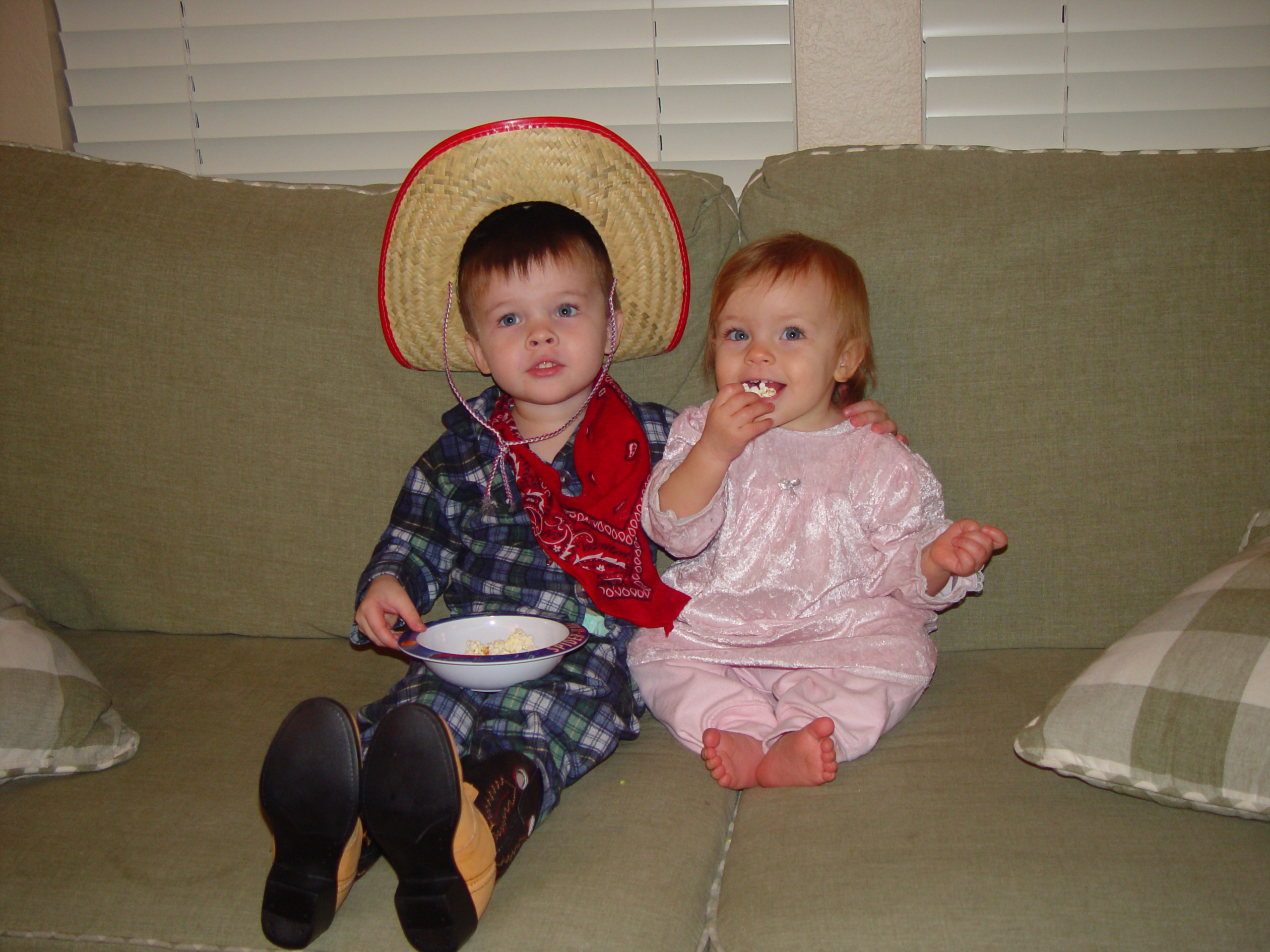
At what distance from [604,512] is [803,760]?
505 mm

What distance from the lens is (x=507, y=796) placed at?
113cm

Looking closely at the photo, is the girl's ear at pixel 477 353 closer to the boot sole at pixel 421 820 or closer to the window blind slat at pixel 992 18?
the boot sole at pixel 421 820

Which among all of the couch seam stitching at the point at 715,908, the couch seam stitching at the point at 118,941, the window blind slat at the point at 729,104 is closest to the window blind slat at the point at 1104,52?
the window blind slat at the point at 729,104

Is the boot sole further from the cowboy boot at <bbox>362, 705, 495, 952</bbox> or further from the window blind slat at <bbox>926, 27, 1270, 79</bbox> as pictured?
the window blind slat at <bbox>926, 27, 1270, 79</bbox>

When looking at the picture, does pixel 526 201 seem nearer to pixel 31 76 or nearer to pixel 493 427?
pixel 493 427

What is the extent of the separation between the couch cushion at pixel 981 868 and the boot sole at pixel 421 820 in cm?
30

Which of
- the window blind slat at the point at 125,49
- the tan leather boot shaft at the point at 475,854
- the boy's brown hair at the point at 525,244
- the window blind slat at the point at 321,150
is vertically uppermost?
the window blind slat at the point at 125,49

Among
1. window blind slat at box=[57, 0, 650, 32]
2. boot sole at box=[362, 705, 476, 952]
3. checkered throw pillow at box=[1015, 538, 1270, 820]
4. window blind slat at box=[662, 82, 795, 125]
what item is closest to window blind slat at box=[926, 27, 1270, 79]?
window blind slat at box=[662, 82, 795, 125]

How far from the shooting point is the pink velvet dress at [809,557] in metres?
1.42

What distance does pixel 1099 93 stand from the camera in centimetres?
223

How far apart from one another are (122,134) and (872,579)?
2271 millimetres

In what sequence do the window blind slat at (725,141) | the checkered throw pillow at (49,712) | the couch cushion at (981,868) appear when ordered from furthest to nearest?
1. the window blind slat at (725,141)
2. the checkered throw pillow at (49,712)
3. the couch cushion at (981,868)

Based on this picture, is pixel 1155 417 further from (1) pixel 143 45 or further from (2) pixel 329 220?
(1) pixel 143 45

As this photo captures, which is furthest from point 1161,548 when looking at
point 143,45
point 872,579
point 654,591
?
point 143,45
